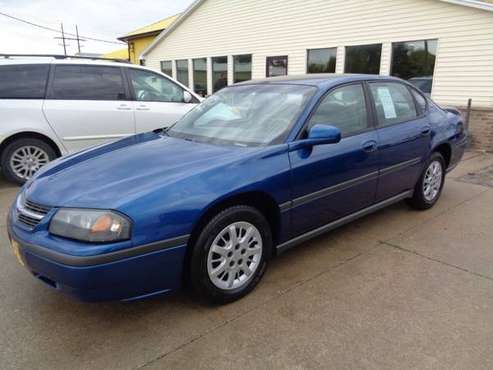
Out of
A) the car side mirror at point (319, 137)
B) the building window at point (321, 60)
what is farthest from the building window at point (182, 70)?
the car side mirror at point (319, 137)

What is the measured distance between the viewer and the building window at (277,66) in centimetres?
1255

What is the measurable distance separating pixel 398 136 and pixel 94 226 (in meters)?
2.90

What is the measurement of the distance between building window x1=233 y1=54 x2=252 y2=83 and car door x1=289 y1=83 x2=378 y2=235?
35.3 feet

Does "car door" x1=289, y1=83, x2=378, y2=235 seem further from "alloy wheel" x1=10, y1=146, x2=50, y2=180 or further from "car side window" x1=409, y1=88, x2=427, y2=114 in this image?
"alloy wheel" x1=10, y1=146, x2=50, y2=180

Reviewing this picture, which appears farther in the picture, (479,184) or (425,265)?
(479,184)

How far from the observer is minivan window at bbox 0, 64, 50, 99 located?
17.4 ft

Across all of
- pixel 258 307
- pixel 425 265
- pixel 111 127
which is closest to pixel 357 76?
pixel 425 265

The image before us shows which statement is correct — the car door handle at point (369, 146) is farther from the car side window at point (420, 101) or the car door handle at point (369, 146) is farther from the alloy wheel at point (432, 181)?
the alloy wheel at point (432, 181)

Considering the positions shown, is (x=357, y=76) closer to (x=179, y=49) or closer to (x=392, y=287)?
(x=392, y=287)

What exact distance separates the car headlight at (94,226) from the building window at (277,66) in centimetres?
1121

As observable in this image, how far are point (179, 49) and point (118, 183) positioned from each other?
16.3 metres

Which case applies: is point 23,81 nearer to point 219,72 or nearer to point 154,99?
point 154,99

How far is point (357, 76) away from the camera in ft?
12.0

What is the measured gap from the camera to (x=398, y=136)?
375cm
